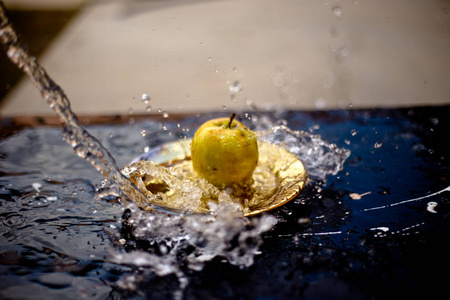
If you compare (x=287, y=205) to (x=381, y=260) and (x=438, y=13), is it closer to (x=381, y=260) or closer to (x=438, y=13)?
(x=381, y=260)

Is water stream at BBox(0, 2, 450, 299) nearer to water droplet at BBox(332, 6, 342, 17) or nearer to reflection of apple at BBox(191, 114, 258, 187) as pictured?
reflection of apple at BBox(191, 114, 258, 187)

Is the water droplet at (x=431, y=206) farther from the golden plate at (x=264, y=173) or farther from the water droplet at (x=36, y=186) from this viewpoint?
the water droplet at (x=36, y=186)

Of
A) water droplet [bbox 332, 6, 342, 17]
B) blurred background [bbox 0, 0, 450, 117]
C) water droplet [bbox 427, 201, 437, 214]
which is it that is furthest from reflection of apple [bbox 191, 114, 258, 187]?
water droplet [bbox 332, 6, 342, 17]

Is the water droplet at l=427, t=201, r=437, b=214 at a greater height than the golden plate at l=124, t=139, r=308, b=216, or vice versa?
the golden plate at l=124, t=139, r=308, b=216

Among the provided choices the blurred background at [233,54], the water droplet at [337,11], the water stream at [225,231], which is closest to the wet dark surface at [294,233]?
the water stream at [225,231]

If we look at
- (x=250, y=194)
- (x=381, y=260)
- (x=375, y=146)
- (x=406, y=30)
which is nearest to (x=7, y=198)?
(x=250, y=194)

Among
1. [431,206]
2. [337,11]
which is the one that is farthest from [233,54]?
[431,206]
